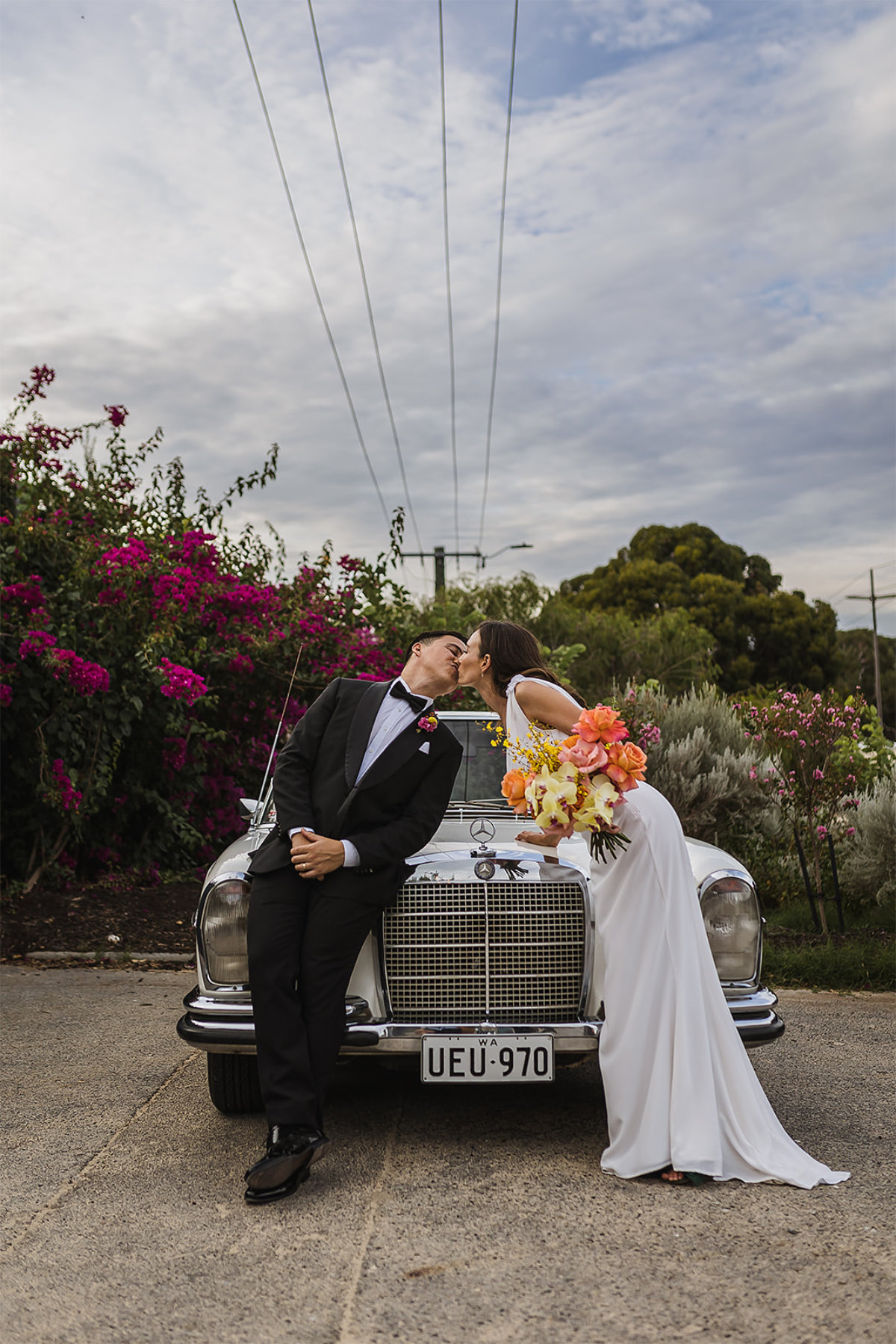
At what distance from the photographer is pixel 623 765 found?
374 cm

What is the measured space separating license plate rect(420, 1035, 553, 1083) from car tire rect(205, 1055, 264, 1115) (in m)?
0.82

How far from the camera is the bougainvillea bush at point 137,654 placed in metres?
8.34

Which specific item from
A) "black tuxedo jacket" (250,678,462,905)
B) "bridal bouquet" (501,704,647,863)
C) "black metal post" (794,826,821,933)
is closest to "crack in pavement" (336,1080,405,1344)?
"black tuxedo jacket" (250,678,462,905)

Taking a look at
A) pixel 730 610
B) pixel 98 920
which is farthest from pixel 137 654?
pixel 730 610

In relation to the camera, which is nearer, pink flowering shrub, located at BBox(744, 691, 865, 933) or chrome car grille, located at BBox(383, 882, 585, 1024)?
chrome car grille, located at BBox(383, 882, 585, 1024)

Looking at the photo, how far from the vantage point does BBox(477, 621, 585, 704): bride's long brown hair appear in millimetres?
4273

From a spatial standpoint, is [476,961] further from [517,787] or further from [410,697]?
[410,697]

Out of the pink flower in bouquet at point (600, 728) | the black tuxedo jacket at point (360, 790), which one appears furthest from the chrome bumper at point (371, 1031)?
the pink flower in bouquet at point (600, 728)

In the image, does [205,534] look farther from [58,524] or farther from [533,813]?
[533,813]

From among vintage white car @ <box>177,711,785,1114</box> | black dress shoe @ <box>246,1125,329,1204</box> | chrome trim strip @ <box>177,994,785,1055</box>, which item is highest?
vintage white car @ <box>177,711,785,1114</box>

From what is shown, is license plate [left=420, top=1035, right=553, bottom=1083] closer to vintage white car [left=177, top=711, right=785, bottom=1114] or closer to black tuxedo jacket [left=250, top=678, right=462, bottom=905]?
vintage white car [left=177, top=711, right=785, bottom=1114]

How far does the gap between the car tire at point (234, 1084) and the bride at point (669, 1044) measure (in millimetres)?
1342

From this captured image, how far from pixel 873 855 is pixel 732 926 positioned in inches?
192

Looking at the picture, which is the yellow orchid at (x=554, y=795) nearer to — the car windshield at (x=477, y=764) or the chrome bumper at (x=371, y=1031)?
the chrome bumper at (x=371, y=1031)
